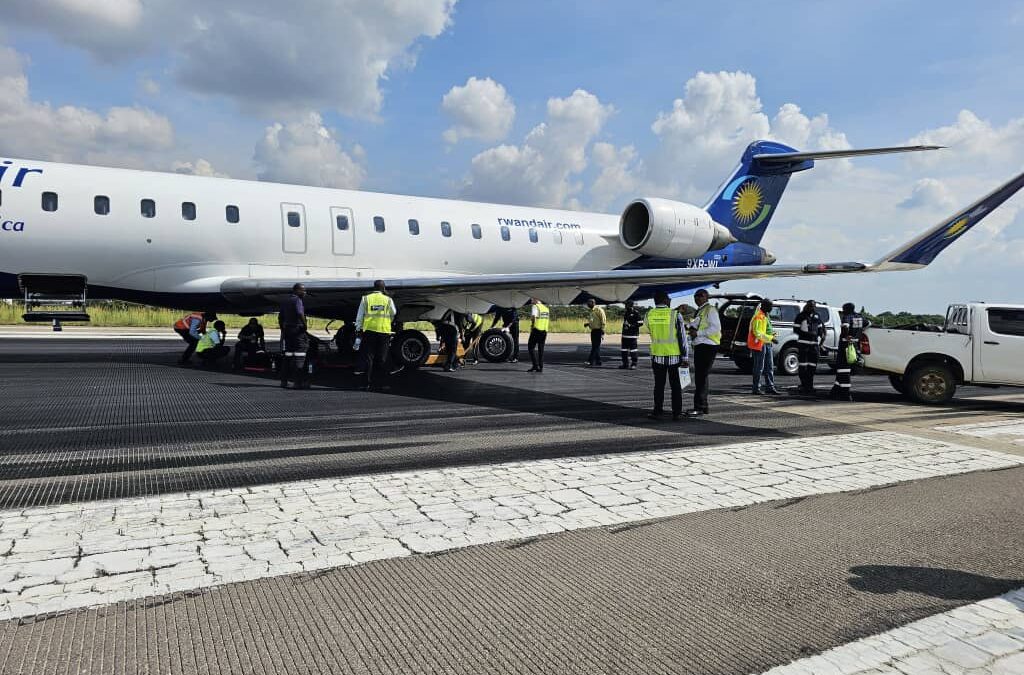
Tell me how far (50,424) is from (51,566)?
190 inches

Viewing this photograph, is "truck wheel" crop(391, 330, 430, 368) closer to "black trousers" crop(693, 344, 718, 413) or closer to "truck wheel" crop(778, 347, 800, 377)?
"black trousers" crop(693, 344, 718, 413)

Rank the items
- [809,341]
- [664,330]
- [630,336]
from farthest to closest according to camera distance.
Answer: [630,336]
[809,341]
[664,330]

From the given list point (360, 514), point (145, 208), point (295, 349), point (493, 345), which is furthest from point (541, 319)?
point (360, 514)

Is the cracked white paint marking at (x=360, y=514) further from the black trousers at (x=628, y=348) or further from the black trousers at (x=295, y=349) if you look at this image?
the black trousers at (x=628, y=348)

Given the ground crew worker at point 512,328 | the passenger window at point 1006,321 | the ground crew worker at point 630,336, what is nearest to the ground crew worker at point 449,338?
the ground crew worker at point 512,328

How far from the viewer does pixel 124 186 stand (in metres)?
12.8

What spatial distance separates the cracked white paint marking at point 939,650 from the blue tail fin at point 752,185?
18.5 m

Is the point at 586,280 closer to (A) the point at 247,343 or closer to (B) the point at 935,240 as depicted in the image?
(B) the point at 935,240

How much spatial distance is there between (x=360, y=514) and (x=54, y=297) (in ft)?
36.4

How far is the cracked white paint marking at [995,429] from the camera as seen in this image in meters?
8.81

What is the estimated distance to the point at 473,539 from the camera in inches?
173

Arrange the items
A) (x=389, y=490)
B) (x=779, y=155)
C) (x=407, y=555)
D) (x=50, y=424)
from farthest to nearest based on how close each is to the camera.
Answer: (x=779, y=155) < (x=50, y=424) < (x=389, y=490) < (x=407, y=555)

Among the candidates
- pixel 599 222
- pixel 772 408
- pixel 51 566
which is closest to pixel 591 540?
pixel 51 566

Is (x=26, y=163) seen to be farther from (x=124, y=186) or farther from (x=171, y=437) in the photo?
(x=171, y=437)
